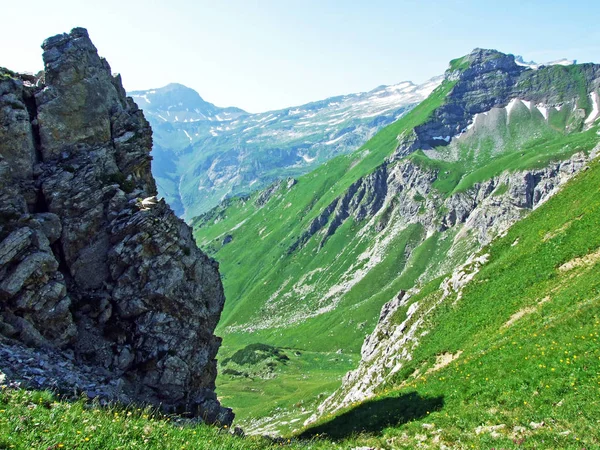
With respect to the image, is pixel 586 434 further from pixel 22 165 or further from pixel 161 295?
pixel 22 165

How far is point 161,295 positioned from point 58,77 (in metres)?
24.4

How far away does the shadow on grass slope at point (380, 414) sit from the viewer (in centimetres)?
2664

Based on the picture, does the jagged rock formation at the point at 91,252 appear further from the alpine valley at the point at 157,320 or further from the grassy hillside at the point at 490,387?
the grassy hillside at the point at 490,387

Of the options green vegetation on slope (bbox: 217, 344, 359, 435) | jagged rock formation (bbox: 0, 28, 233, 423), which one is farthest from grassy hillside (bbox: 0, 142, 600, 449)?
green vegetation on slope (bbox: 217, 344, 359, 435)

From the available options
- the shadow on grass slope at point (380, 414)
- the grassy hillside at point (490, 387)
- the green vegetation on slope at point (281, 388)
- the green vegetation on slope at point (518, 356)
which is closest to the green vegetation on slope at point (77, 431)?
the grassy hillside at point (490, 387)

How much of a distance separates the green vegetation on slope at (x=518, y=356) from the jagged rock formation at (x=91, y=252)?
14.9 metres

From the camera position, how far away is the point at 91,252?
123 feet

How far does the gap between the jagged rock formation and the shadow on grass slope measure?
12125 millimetres

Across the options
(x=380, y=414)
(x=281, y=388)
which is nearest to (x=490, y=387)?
(x=380, y=414)

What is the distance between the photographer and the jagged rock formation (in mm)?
31828

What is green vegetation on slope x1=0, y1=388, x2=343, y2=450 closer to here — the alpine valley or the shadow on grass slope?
the alpine valley

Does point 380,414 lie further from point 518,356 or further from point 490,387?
point 518,356

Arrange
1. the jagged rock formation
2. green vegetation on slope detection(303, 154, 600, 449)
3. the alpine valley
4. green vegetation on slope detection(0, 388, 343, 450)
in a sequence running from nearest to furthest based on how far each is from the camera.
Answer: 1. green vegetation on slope detection(0, 388, 343, 450)
2. the alpine valley
3. green vegetation on slope detection(303, 154, 600, 449)
4. the jagged rock formation

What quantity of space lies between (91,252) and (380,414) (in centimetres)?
2799
